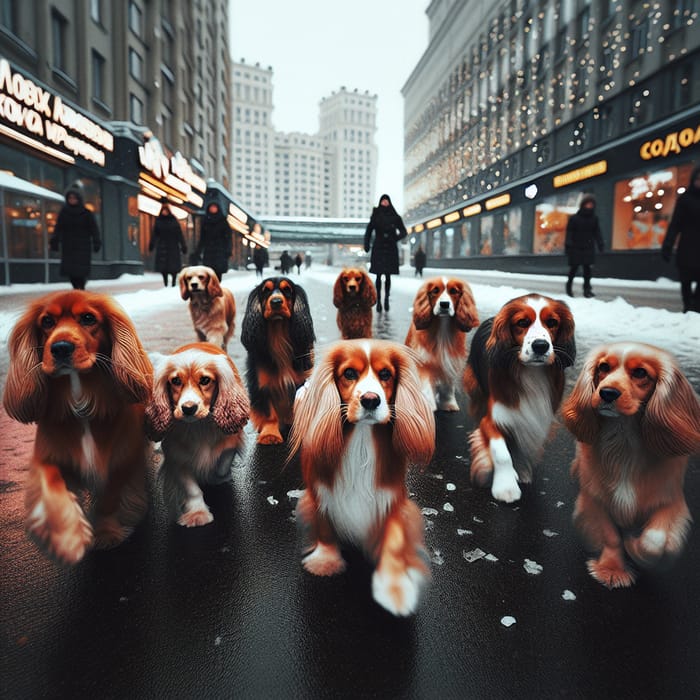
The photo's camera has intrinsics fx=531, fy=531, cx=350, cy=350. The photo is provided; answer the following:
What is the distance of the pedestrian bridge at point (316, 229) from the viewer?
97.6 metres

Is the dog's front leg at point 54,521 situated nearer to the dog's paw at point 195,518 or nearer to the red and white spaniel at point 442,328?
the dog's paw at point 195,518

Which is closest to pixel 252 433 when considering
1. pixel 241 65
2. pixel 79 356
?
pixel 79 356

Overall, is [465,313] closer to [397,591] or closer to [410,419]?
[410,419]

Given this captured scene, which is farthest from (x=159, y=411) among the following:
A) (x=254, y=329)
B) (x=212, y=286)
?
(x=212, y=286)

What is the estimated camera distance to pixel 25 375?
6.50 feet

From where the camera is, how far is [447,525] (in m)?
2.51

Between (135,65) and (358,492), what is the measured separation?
3011cm

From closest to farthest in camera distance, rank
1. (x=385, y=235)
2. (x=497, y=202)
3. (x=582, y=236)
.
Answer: (x=385, y=235) → (x=582, y=236) → (x=497, y=202)

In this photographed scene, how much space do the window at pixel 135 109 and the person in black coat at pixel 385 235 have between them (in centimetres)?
2021

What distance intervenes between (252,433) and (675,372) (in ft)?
9.24

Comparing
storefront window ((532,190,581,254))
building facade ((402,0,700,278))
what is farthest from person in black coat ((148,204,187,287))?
storefront window ((532,190,581,254))

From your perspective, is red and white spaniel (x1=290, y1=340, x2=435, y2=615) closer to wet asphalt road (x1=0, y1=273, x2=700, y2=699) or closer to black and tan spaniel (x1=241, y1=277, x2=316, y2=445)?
wet asphalt road (x1=0, y1=273, x2=700, y2=699)

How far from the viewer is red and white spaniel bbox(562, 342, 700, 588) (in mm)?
1828

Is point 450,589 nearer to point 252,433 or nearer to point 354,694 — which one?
point 354,694
